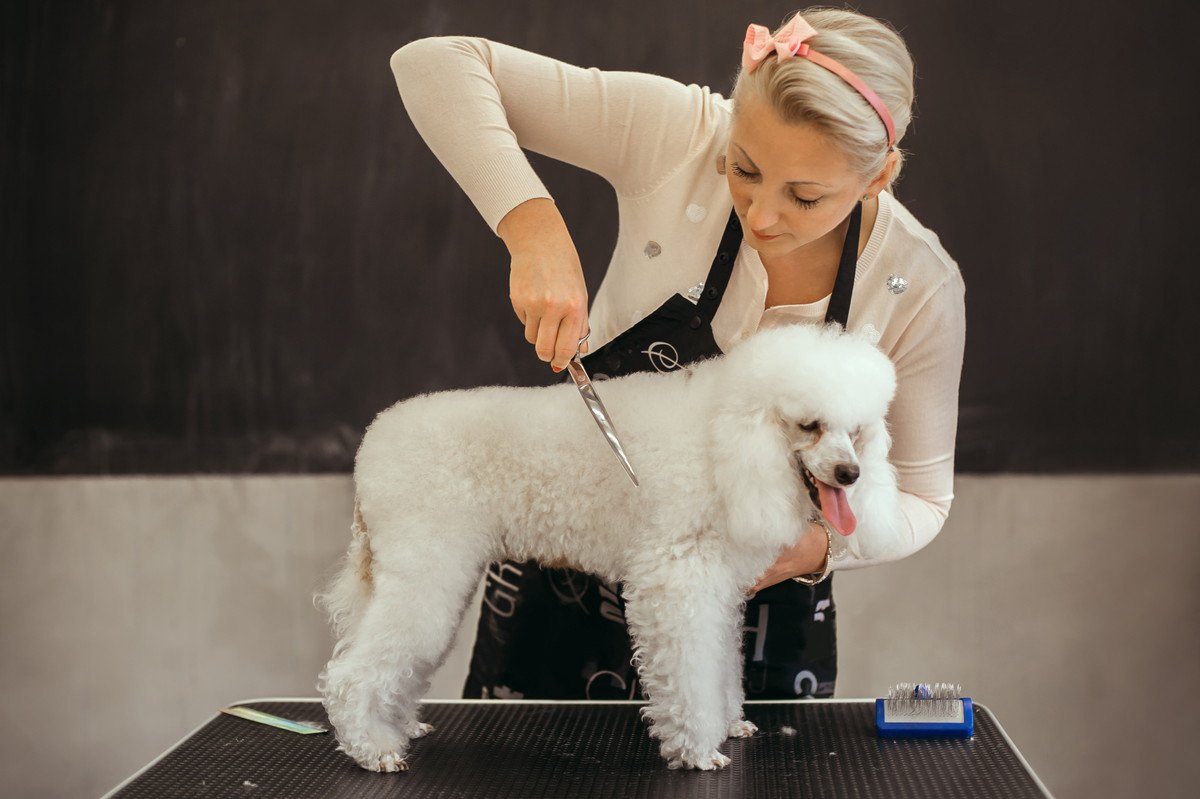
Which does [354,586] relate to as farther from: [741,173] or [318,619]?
[318,619]

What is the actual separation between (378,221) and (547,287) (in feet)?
3.42

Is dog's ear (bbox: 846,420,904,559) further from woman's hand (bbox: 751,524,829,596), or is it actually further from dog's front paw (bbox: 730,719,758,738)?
dog's front paw (bbox: 730,719,758,738)

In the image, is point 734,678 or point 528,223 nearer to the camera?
point 528,223

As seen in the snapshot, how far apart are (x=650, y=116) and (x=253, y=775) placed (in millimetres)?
881

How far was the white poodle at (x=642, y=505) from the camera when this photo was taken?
1.04 meters

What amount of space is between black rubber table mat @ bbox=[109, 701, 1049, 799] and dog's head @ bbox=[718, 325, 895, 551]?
30 cm

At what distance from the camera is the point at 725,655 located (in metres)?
1.15

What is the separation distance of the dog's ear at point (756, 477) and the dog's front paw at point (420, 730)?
484mm

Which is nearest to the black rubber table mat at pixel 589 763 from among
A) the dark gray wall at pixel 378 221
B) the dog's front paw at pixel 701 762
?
the dog's front paw at pixel 701 762

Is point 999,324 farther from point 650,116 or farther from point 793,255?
point 650,116

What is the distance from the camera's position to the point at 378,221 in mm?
1977

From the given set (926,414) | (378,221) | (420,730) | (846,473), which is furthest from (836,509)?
(378,221)

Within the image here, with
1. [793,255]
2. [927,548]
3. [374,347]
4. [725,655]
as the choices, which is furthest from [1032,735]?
[374,347]

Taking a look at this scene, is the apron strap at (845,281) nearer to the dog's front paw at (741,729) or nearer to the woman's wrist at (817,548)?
the woman's wrist at (817,548)
